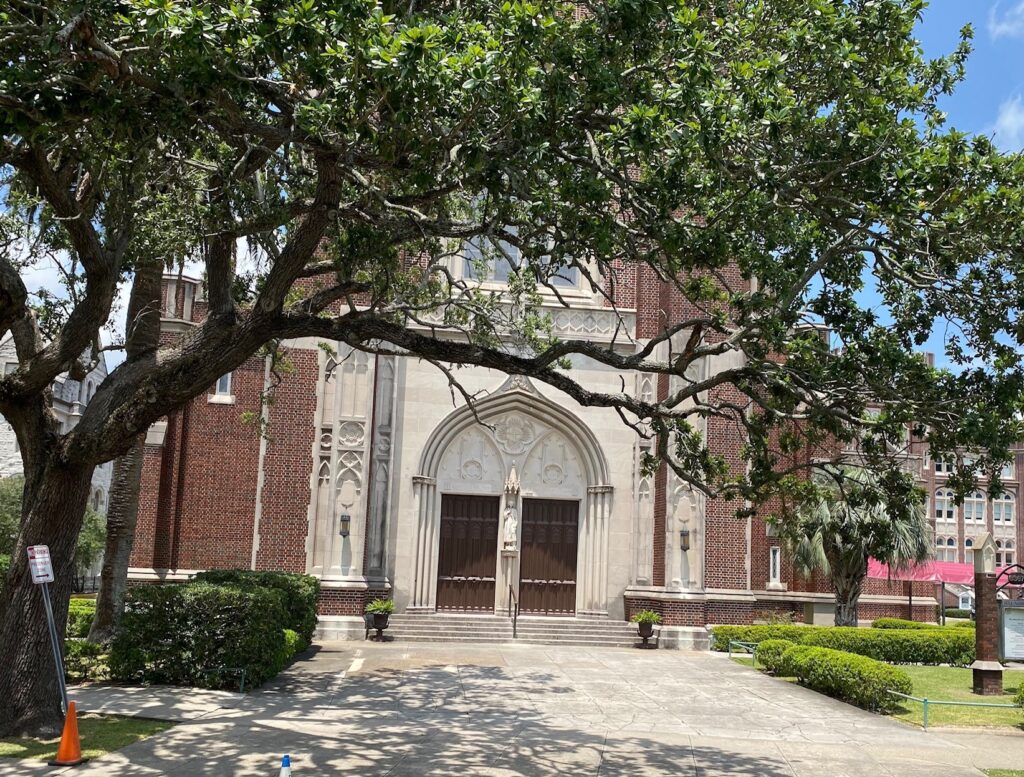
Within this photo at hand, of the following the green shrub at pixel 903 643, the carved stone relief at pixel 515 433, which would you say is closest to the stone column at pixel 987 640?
the green shrub at pixel 903 643

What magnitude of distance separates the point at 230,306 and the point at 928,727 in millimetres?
10740

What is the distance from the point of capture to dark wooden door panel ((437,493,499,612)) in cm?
2459

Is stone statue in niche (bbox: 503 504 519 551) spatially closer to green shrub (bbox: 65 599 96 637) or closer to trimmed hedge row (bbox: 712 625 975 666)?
trimmed hedge row (bbox: 712 625 975 666)

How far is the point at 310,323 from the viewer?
11.0m

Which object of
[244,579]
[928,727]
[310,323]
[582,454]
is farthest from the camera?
[582,454]

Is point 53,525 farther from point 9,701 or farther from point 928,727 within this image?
point 928,727

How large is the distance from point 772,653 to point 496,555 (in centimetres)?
806

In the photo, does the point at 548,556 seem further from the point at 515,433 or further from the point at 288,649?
the point at 288,649

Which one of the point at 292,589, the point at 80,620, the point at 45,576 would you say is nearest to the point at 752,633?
the point at 292,589

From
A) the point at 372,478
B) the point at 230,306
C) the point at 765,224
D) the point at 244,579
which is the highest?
the point at 765,224

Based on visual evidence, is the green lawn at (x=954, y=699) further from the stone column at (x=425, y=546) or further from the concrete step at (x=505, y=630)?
the stone column at (x=425, y=546)

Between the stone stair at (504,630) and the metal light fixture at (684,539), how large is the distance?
224 cm

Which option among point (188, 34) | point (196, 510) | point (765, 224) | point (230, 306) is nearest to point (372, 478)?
point (196, 510)

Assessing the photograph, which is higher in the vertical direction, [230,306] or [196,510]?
[230,306]
